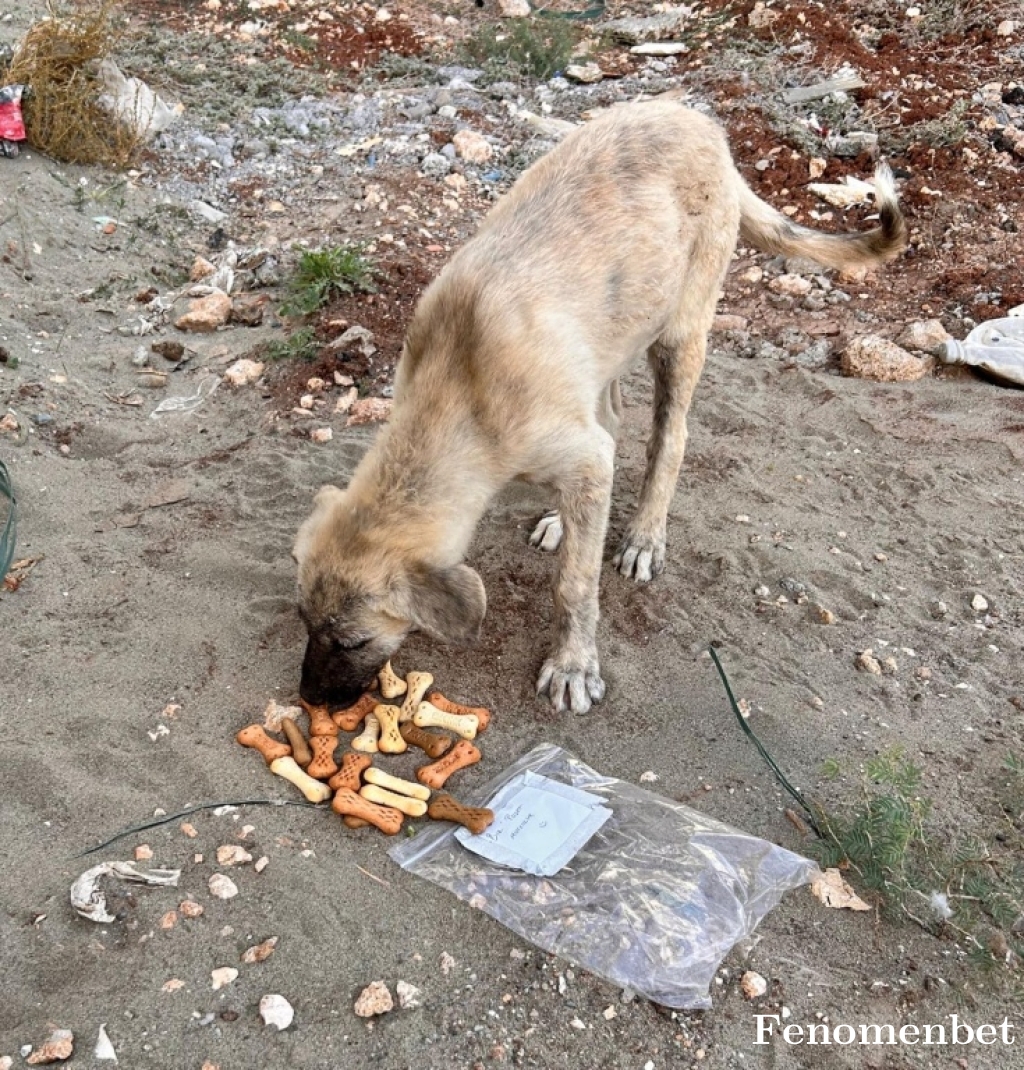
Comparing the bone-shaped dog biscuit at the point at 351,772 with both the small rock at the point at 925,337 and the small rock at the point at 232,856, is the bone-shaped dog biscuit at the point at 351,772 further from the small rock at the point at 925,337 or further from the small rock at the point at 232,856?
the small rock at the point at 925,337

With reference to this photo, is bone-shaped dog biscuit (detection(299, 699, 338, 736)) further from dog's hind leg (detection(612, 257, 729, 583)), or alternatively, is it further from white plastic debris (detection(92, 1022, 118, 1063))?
dog's hind leg (detection(612, 257, 729, 583))

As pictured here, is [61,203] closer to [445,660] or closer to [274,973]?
[445,660]

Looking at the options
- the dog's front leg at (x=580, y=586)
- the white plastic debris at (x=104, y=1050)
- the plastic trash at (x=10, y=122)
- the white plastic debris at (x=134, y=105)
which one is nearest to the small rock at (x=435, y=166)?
the white plastic debris at (x=134, y=105)

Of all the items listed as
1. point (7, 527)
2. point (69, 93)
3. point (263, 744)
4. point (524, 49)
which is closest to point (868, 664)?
point (263, 744)

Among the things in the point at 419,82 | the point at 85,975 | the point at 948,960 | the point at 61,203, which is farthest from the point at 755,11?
the point at 85,975

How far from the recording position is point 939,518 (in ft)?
17.3

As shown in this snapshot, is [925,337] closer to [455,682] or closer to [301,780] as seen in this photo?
[455,682]

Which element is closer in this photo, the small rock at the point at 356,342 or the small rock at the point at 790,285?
the small rock at the point at 356,342

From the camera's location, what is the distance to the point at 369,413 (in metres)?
5.75

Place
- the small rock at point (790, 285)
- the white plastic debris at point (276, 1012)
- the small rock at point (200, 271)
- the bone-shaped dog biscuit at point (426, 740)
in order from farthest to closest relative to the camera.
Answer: the small rock at point (790, 285) → the small rock at point (200, 271) → the bone-shaped dog biscuit at point (426, 740) → the white plastic debris at point (276, 1012)

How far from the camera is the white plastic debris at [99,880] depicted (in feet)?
9.65

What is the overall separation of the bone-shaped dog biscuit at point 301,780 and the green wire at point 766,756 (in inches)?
64.8

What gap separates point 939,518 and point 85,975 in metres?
4.51

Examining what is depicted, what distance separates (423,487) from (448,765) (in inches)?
41.6
